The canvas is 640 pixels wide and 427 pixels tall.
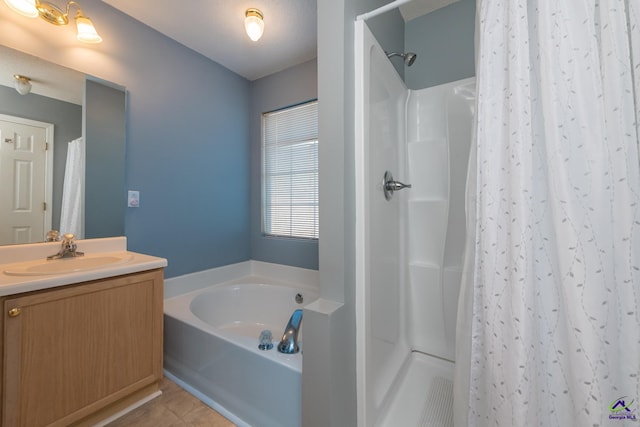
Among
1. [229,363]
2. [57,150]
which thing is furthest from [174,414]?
[57,150]

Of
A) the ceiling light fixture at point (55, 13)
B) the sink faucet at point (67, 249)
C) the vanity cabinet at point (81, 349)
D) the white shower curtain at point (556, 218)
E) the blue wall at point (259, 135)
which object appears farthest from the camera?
the blue wall at point (259, 135)

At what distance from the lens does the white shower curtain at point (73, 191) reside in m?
1.51

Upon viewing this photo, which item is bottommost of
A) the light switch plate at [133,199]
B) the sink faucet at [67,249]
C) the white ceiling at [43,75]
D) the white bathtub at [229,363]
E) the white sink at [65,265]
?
the white bathtub at [229,363]

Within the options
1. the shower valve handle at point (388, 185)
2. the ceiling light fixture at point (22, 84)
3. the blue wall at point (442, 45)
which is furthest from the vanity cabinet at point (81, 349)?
the blue wall at point (442, 45)

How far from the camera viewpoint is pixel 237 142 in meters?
2.55

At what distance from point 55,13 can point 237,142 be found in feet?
4.52

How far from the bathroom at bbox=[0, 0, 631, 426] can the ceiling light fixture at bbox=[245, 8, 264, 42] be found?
0.65 meters

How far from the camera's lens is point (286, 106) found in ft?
8.03

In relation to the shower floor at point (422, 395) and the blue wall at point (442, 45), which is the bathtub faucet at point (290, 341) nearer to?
the shower floor at point (422, 395)

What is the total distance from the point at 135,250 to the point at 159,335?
2.37 feet

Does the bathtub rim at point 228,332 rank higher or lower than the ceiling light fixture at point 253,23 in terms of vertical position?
lower

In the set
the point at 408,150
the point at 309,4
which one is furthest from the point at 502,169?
the point at 309,4

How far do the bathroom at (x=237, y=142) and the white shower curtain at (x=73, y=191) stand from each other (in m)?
0.25

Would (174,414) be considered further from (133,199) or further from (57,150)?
(57,150)
